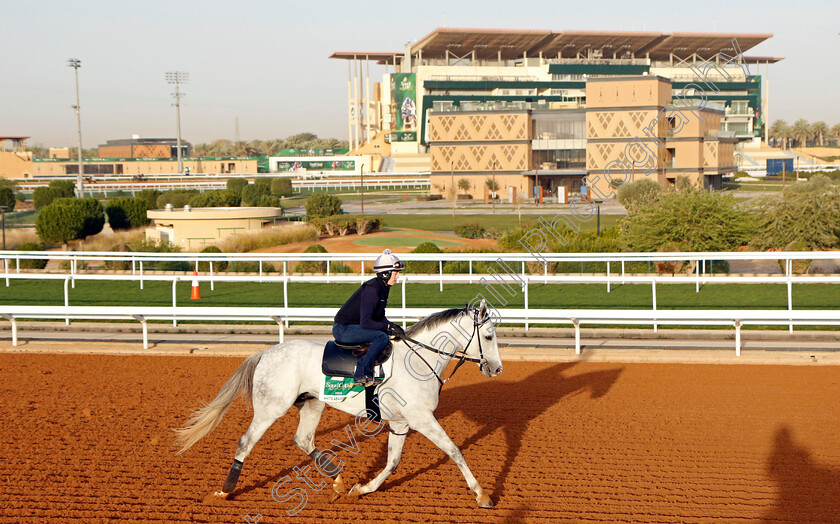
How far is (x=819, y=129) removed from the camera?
462ft

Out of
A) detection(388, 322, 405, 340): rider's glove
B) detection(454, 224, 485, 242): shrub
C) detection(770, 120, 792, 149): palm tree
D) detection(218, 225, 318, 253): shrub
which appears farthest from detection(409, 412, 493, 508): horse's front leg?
detection(770, 120, 792, 149): palm tree

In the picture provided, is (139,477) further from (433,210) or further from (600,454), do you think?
(433,210)

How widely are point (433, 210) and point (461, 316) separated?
52.7 m

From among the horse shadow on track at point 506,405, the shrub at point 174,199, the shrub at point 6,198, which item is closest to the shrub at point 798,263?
the horse shadow on track at point 506,405

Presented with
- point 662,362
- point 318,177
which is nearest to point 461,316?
point 662,362

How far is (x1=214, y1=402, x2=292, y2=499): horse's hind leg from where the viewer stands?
6.09m

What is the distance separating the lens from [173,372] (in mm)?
10805

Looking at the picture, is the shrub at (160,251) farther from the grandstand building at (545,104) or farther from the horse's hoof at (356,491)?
the grandstand building at (545,104)

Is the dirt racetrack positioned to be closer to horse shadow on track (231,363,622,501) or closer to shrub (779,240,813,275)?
horse shadow on track (231,363,622,501)

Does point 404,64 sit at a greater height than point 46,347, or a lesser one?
greater

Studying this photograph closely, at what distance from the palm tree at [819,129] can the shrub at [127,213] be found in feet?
428

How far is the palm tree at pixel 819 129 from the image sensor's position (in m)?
140

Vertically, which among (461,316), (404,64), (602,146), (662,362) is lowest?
(662,362)

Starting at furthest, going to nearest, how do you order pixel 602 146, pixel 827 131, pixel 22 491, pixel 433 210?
1. pixel 827 131
2. pixel 602 146
3. pixel 433 210
4. pixel 22 491
